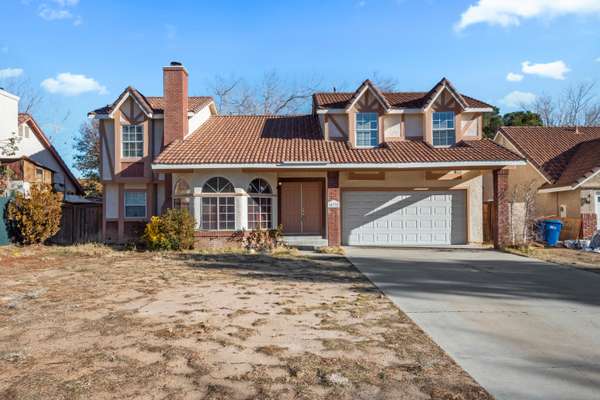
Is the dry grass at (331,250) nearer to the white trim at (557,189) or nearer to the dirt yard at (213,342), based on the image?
the dirt yard at (213,342)

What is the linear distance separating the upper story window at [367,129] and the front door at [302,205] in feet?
8.38

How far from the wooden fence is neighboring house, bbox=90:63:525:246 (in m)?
1.25

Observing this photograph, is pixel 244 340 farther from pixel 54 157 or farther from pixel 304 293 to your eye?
pixel 54 157

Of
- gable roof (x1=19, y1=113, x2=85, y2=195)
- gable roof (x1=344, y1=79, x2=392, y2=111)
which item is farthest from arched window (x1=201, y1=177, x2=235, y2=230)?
gable roof (x1=19, y1=113, x2=85, y2=195)

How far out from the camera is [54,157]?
26.9m

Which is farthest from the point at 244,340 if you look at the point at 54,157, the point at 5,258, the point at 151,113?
the point at 54,157

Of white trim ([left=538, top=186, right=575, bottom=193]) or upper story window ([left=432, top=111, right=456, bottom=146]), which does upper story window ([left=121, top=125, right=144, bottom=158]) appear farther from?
white trim ([left=538, top=186, right=575, bottom=193])

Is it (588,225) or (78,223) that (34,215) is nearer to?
(78,223)

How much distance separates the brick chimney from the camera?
18.3 meters

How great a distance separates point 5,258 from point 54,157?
48.3ft

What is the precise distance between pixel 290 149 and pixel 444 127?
660 centimetres

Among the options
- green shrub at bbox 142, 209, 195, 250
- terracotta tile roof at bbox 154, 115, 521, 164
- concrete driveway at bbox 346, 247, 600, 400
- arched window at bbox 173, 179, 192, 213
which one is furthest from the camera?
arched window at bbox 173, 179, 192, 213

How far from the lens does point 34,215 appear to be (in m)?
17.4

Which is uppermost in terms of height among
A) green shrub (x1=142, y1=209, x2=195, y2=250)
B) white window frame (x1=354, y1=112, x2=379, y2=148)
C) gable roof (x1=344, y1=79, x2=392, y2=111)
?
gable roof (x1=344, y1=79, x2=392, y2=111)
